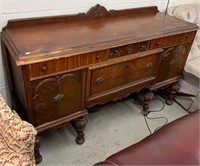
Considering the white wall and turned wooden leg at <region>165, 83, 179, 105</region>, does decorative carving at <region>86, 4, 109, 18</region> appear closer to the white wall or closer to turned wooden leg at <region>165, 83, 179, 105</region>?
the white wall

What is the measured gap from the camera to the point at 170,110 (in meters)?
2.01

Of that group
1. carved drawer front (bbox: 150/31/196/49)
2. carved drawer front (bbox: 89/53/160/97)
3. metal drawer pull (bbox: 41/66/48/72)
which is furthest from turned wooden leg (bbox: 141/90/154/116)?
metal drawer pull (bbox: 41/66/48/72)

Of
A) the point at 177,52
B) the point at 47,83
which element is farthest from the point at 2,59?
the point at 177,52

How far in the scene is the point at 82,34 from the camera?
1.26 metres

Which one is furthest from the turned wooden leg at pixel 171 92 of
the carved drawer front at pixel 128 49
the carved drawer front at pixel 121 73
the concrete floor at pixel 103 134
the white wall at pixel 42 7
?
the white wall at pixel 42 7

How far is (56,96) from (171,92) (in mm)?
1202

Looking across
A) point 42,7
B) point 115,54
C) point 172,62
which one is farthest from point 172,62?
point 42,7

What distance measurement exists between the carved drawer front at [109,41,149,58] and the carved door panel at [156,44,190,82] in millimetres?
265

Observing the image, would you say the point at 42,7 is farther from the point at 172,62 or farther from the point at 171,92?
the point at 171,92

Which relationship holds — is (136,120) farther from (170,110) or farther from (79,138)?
(79,138)

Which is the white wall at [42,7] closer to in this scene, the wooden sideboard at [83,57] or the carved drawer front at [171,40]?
the wooden sideboard at [83,57]

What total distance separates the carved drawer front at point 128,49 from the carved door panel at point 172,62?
265mm

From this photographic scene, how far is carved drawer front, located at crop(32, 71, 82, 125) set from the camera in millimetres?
1134

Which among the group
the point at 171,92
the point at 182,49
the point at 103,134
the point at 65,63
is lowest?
the point at 103,134
